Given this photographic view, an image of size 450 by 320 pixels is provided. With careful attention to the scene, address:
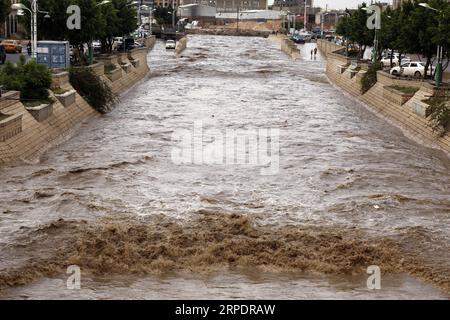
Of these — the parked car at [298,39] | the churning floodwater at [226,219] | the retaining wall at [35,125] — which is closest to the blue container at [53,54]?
the retaining wall at [35,125]

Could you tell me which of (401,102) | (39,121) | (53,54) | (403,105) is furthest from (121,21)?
(39,121)

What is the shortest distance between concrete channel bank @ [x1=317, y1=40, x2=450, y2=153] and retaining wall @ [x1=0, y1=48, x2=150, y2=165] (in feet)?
56.2

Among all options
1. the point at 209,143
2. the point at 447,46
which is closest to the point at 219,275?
the point at 209,143

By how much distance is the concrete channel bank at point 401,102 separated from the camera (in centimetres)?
3688

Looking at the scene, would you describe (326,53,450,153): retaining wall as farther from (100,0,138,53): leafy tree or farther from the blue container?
(100,0,138,53): leafy tree

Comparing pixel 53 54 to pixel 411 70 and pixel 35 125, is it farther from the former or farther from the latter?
pixel 411 70

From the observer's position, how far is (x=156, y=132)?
128 ft

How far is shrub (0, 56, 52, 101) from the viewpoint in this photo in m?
34.7

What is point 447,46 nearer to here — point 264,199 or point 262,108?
point 262,108

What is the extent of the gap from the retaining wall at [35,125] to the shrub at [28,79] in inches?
48.0

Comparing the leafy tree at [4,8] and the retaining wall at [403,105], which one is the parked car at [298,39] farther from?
the leafy tree at [4,8]


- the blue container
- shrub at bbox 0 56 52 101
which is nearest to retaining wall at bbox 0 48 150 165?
shrub at bbox 0 56 52 101

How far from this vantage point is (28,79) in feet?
A: 115
